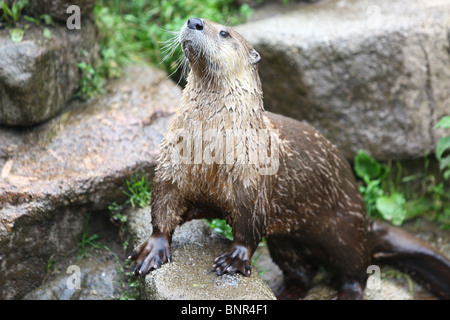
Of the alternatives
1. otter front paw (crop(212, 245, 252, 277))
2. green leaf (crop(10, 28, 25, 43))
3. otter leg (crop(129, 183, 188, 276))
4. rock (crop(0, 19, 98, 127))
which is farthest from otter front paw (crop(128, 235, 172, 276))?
green leaf (crop(10, 28, 25, 43))

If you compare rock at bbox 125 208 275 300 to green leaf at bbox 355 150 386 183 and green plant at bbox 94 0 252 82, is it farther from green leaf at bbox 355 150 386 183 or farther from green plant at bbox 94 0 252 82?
green plant at bbox 94 0 252 82

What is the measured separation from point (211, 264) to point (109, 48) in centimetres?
223

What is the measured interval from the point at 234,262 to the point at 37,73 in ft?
5.79

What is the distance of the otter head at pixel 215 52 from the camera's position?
2439 millimetres

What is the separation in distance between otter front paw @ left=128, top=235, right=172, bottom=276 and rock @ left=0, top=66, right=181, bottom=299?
0.69 metres

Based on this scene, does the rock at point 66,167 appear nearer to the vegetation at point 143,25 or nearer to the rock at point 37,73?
the rock at point 37,73

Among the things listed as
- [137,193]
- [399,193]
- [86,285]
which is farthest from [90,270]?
Result: [399,193]

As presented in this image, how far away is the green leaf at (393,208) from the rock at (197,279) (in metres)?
1.65

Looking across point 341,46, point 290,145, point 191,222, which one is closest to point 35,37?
point 191,222

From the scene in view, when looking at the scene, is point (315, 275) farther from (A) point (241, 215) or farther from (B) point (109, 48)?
(B) point (109, 48)

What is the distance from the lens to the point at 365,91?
13.8 ft

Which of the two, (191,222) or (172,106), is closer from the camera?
(191,222)

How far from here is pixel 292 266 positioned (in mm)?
3502

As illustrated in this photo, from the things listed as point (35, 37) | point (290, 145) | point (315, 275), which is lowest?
point (315, 275)
